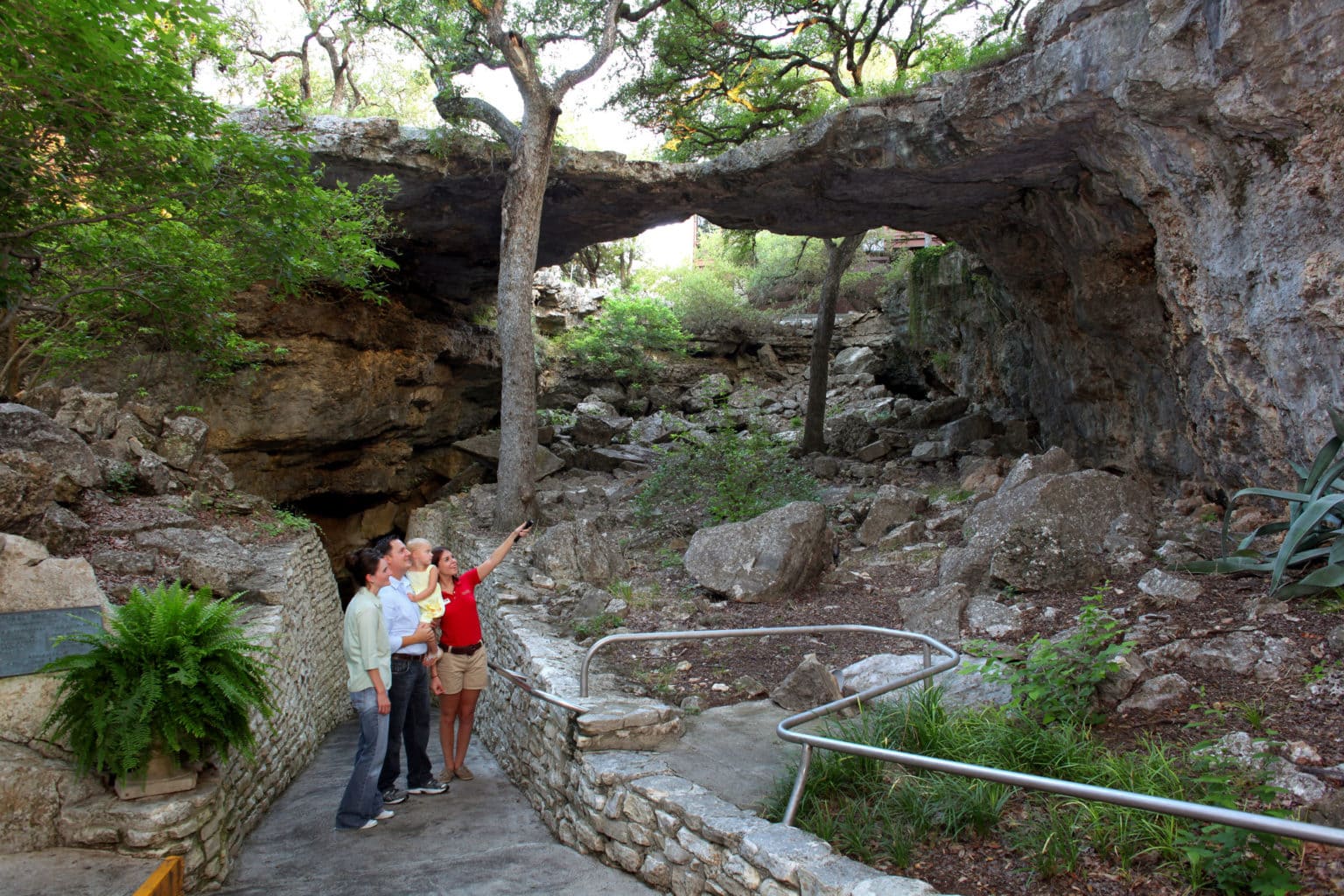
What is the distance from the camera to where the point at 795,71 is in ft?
44.3

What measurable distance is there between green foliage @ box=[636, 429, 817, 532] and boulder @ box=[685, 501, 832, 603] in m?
1.75

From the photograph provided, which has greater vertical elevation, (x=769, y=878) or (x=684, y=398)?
(x=684, y=398)

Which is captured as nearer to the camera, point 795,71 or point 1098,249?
point 1098,249

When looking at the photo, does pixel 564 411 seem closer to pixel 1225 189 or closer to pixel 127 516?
pixel 127 516

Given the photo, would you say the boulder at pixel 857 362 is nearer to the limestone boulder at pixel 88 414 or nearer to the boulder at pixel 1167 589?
the boulder at pixel 1167 589

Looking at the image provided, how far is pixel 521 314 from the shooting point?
35.8 feet

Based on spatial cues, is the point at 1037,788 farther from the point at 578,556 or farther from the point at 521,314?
the point at 521,314

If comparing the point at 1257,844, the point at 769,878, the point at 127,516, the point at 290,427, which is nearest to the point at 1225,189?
the point at 1257,844

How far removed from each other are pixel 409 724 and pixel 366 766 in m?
0.61

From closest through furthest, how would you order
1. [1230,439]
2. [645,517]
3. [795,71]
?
[1230,439] < [645,517] < [795,71]

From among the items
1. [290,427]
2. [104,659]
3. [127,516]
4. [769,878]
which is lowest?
[769,878]

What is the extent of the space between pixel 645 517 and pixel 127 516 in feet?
19.9

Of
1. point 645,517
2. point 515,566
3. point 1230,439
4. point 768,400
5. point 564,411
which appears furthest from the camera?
point 768,400

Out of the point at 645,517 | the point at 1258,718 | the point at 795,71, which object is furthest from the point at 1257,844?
the point at 795,71
